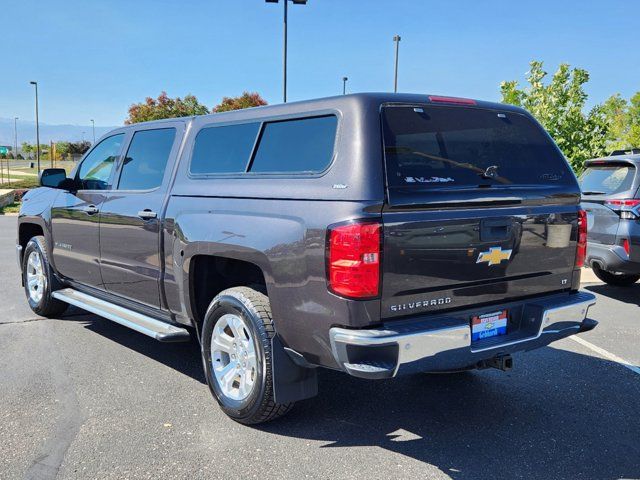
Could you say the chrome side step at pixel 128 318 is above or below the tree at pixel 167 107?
below

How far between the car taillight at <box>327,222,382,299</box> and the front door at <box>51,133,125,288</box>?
9.45 feet

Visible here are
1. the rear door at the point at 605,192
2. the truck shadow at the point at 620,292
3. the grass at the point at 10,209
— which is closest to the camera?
the rear door at the point at 605,192

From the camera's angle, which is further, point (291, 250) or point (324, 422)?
point (324, 422)

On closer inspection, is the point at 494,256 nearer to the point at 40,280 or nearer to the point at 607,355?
the point at 607,355

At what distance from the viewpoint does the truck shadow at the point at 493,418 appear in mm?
3252

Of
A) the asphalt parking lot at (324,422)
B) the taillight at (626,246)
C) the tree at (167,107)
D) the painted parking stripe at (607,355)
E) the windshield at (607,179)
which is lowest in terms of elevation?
the asphalt parking lot at (324,422)

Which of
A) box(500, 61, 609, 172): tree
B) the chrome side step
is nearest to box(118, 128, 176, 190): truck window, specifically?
the chrome side step

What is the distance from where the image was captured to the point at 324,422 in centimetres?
373

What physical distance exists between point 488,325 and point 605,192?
4.70 metres

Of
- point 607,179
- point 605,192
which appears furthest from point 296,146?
point 607,179

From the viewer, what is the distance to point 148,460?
126 inches

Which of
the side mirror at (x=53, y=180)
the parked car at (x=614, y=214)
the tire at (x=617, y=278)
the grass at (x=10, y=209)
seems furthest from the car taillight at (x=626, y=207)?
the grass at (x=10, y=209)

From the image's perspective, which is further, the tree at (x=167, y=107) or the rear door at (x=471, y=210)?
the tree at (x=167, y=107)

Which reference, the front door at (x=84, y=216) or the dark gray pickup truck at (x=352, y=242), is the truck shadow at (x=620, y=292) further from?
the front door at (x=84, y=216)
